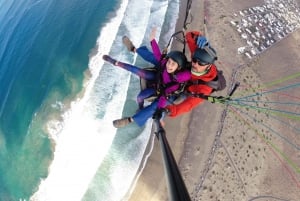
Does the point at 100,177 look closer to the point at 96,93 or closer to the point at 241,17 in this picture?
the point at 96,93

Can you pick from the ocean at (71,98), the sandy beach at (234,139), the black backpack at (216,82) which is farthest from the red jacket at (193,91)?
the ocean at (71,98)

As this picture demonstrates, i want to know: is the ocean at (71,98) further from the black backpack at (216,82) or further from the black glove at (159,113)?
the black backpack at (216,82)

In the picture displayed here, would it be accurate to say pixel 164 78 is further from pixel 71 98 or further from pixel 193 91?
pixel 71 98

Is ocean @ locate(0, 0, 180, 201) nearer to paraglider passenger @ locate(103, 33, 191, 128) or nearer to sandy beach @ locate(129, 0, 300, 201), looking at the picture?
sandy beach @ locate(129, 0, 300, 201)

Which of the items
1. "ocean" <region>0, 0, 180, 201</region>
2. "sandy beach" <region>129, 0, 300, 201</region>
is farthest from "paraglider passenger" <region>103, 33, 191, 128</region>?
"sandy beach" <region>129, 0, 300, 201</region>

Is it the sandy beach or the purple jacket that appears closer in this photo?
the purple jacket

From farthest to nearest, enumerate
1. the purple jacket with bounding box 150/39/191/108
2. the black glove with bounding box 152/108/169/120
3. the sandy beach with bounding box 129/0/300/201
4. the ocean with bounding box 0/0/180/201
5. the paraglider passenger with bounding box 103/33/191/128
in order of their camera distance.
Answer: the sandy beach with bounding box 129/0/300/201 < the ocean with bounding box 0/0/180/201 < the black glove with bounding box 152/108/169/120 < the purple jacket with bounding box 150/39/191/108 < the paraglider passenger with bounding box 103/33/191/128
